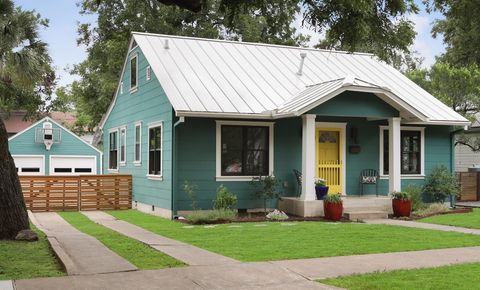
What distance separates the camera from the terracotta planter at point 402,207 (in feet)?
55.5

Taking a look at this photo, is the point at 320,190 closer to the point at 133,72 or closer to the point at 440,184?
the point at 440,184

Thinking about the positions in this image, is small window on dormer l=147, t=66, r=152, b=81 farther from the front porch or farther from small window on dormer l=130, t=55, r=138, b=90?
the front porch

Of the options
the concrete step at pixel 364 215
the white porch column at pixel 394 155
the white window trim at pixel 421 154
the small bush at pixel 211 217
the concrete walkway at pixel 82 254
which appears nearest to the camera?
the concrete walkway at pixel 82 254

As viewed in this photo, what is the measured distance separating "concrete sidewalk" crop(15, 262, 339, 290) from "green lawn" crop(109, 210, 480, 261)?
1.16 metres

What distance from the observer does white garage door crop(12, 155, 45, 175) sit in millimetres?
32125

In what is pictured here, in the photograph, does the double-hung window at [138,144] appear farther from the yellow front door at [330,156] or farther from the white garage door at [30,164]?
the white garage door at [30,164]

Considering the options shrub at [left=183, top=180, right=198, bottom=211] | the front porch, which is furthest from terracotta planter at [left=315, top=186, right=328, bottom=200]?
shrub at [left=183, top=180, right=198, bottom=211]

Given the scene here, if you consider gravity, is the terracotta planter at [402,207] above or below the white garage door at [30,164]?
below

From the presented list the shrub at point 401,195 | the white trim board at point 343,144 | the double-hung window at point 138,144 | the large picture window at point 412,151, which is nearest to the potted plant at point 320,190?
the white trim board at point 343,144

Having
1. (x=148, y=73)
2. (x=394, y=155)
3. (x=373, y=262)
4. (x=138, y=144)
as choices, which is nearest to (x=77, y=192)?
(x=138, y=144)

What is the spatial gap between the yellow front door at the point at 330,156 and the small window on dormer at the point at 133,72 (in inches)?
282

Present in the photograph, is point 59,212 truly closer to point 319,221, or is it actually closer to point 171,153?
point 171,153

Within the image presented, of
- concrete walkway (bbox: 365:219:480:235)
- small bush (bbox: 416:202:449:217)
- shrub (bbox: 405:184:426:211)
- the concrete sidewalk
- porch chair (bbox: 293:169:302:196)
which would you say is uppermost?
porch chair (bbox: 293:169:302:196)

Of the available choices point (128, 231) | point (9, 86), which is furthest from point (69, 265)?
point (9, 86)
